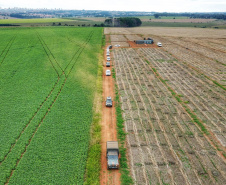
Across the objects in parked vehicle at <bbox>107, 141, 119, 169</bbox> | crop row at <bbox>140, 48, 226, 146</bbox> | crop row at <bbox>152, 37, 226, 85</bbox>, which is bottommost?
parked vehicle at <bbox>107, 141, 119, 169</bbox>

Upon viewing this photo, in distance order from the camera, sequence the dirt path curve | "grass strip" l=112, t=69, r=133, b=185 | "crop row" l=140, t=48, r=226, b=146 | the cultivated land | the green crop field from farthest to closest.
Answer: "crop row" l=140, t=48, r=226, b=146 → the cultivated land → the green crop field → the dirt path curve → "grass strip" l=112, t=69, r=133, b=185

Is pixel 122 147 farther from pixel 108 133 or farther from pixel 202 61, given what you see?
pixel 202 61

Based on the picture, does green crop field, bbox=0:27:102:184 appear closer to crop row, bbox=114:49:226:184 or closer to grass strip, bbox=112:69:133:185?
grass strip, bbox=112:69:133:185

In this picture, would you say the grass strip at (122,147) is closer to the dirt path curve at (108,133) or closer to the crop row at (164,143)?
the dirt path curve at (108,133)

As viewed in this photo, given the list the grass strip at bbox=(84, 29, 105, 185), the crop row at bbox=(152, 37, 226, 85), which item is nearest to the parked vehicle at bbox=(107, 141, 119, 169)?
the grass strip at bbox=(84, 29, 105, 185)

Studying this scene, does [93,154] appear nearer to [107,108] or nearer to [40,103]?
[107,108]

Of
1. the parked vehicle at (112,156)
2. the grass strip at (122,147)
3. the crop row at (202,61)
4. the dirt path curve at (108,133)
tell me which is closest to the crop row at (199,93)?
the crop row at (202,61)

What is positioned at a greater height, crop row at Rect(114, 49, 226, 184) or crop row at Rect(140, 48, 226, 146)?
crop row at Rect(140, 48, 226, 146)

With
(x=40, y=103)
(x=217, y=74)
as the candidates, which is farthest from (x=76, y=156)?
(x=217, y=74)
